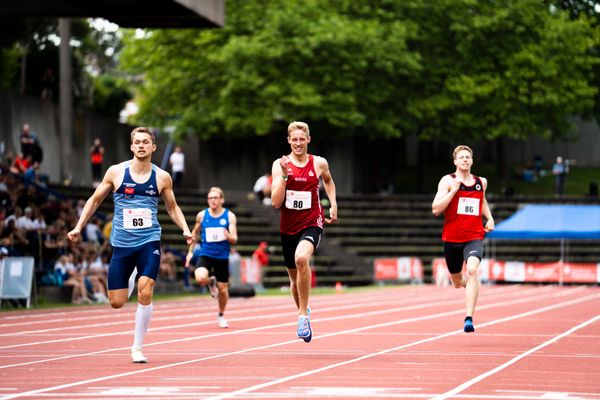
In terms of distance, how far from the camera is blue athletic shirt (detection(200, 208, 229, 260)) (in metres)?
20.5

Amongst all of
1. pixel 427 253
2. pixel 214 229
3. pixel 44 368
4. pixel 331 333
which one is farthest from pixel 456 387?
pixel 427 253

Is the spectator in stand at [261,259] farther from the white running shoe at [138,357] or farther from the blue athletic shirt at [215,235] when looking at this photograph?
the white running shoe at [138,357]

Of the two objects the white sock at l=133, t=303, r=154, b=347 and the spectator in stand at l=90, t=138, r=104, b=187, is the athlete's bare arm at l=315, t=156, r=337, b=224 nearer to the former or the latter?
the white sock at l=133, t=303, r=154, b=347

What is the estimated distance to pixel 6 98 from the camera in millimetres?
42969

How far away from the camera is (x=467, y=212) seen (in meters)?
→ 17.4

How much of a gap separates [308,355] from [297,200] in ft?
5.29

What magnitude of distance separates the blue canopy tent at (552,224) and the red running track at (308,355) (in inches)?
664

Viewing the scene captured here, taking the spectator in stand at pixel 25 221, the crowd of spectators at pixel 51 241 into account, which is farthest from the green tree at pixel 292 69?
the spectator in stand at pixel 25 221

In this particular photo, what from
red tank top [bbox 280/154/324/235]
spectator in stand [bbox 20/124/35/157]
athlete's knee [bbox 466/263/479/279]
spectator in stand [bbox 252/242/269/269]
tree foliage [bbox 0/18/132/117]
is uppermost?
tree foliage [bbox 0/18/132/117]

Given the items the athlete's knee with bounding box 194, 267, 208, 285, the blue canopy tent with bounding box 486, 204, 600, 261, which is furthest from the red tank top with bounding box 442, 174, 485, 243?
the blue canopy tent with bounding box 486, 204, 600, 261

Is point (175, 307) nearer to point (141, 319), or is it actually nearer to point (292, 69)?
point (141, 319)

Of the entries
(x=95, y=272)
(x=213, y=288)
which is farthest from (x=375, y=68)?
(x=213, y=288)

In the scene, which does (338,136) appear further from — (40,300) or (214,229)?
(214,229)

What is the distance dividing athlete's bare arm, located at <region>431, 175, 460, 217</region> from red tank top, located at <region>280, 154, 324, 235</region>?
230 centimetres
